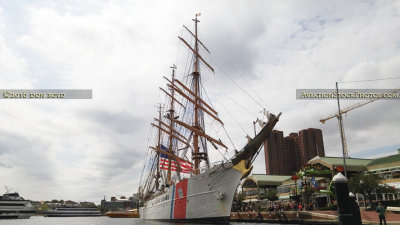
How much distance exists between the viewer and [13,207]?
9794cm

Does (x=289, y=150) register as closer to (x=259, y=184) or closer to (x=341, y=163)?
(x=259, y=184)

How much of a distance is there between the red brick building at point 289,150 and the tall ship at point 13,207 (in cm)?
8920

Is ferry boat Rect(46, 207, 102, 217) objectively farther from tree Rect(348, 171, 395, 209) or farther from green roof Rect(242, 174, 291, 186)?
tree Rect(348, 171, 395, 209)

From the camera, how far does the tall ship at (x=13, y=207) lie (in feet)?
316

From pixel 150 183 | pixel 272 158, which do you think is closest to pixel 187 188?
pixel 150 183

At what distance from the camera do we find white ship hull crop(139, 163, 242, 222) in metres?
31.8

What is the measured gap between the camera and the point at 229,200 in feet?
104

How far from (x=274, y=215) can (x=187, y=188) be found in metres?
10.9

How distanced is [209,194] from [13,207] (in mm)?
92286

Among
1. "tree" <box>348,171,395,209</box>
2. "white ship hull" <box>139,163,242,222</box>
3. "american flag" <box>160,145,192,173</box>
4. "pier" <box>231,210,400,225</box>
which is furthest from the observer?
"american flag" <box>160,145,192,173</box>

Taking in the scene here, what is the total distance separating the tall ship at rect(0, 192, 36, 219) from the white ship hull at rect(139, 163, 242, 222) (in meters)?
84.4

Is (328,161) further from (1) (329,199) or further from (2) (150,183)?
(2) (150,183)

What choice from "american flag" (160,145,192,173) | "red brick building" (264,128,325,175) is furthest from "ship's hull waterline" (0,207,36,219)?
"red brick building" (264,128,325,175)

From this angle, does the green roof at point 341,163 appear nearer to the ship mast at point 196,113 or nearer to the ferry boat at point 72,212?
the ship mast at point 196,113
